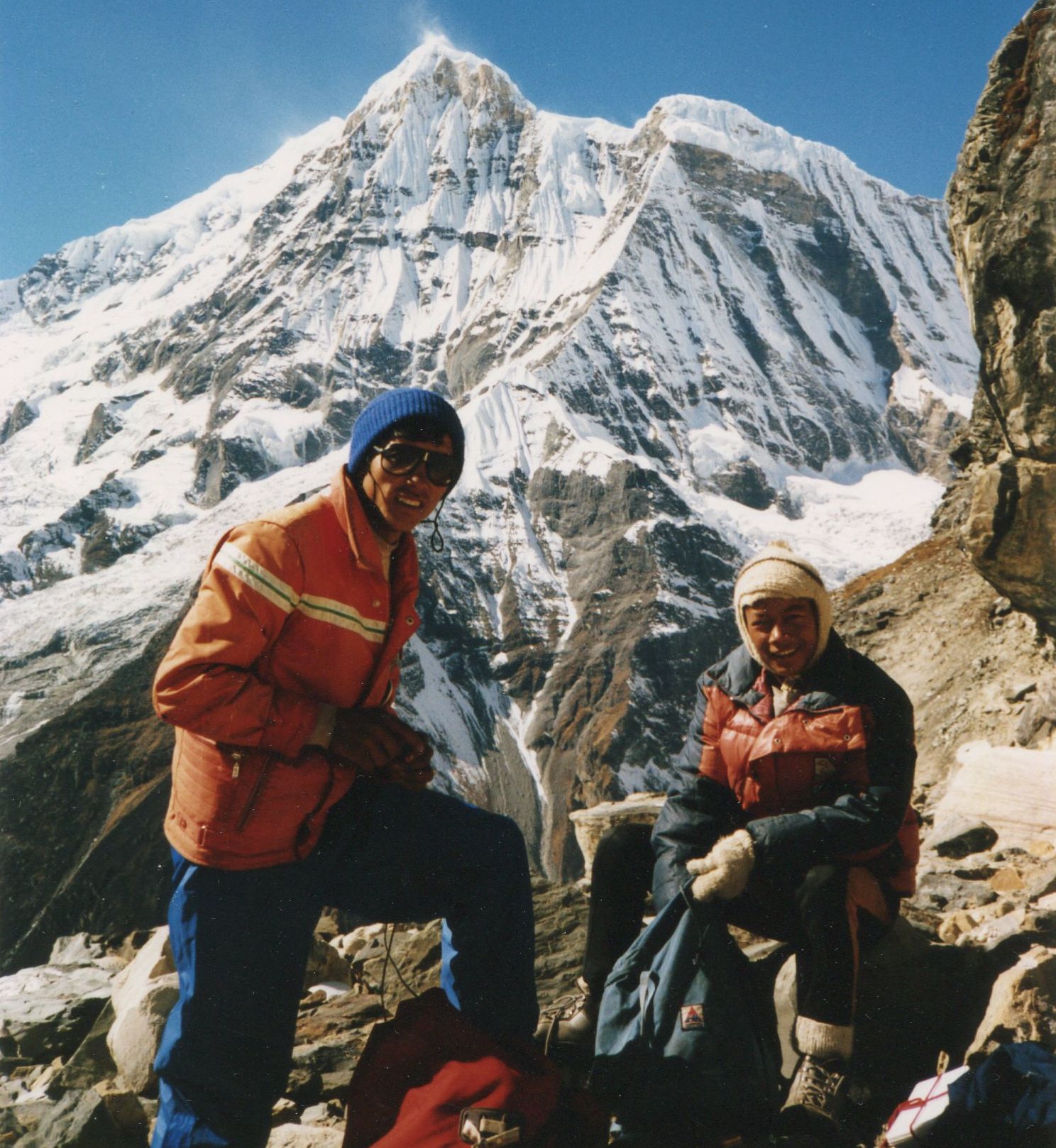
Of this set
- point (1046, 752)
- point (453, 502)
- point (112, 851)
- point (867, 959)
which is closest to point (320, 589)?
point (867, 959)

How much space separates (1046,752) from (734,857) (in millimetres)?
5210

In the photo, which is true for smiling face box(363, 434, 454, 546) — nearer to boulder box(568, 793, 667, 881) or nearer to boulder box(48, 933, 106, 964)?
boulder box(48, 933, 106, 964)

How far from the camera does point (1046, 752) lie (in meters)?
7.50

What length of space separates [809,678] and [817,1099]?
4.61 feet

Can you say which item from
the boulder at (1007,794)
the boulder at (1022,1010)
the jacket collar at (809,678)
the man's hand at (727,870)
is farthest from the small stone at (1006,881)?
the man's hand at (727,870)

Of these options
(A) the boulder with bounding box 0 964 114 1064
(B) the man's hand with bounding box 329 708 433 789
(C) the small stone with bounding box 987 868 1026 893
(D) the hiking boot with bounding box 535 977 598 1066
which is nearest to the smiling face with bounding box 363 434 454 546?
(B) the man's hand with bounding box 329 708 433 789

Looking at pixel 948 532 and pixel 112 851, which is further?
pixel 112 851

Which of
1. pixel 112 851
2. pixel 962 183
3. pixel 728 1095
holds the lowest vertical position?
pixel 112 851

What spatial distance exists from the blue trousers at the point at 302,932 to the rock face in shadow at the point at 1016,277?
15.6 feet

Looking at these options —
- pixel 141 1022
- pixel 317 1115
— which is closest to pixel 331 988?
pixel 141 1022

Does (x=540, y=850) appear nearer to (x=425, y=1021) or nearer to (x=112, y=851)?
(x=112, y=851)

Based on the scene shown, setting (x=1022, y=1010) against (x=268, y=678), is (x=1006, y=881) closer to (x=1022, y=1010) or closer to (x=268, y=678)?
(x=1022, y=1010)

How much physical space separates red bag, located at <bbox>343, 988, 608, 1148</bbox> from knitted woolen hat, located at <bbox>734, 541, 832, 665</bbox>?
1.71 meters

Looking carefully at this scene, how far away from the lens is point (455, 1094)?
112 inches
